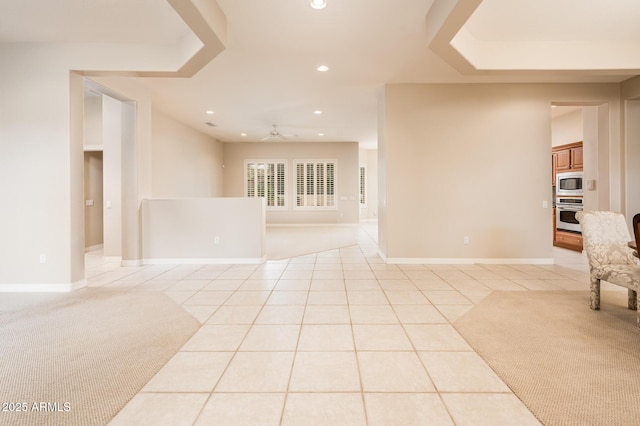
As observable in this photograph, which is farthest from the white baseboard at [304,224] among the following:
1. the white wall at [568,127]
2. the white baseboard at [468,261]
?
the white wall at [568,127]

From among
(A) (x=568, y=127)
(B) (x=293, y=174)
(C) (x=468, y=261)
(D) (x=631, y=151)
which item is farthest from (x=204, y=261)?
(A) (x=568, y=127)

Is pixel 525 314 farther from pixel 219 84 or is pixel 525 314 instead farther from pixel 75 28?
pixel 75 28

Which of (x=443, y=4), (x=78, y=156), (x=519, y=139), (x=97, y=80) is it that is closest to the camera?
(x=443, y=4)

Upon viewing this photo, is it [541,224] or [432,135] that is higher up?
[432,135]

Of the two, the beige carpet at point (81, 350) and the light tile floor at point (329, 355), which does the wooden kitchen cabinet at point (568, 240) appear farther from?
the beige carpet at point (81, 350)

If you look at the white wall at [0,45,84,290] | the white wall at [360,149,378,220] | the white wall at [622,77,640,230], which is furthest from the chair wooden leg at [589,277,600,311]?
the white wall at [360,149,378,220]

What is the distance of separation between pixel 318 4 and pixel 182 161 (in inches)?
231

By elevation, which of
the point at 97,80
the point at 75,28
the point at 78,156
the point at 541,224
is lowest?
the point at 541,224

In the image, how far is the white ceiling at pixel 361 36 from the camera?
2914mm

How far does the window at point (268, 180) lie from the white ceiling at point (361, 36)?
17.6 feet

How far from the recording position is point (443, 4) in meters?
2.69

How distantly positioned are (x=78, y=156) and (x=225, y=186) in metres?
6.92

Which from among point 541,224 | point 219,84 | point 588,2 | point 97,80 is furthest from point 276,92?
point 541,224

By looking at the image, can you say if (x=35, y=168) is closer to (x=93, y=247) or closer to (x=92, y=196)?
(x=92, y=196)
